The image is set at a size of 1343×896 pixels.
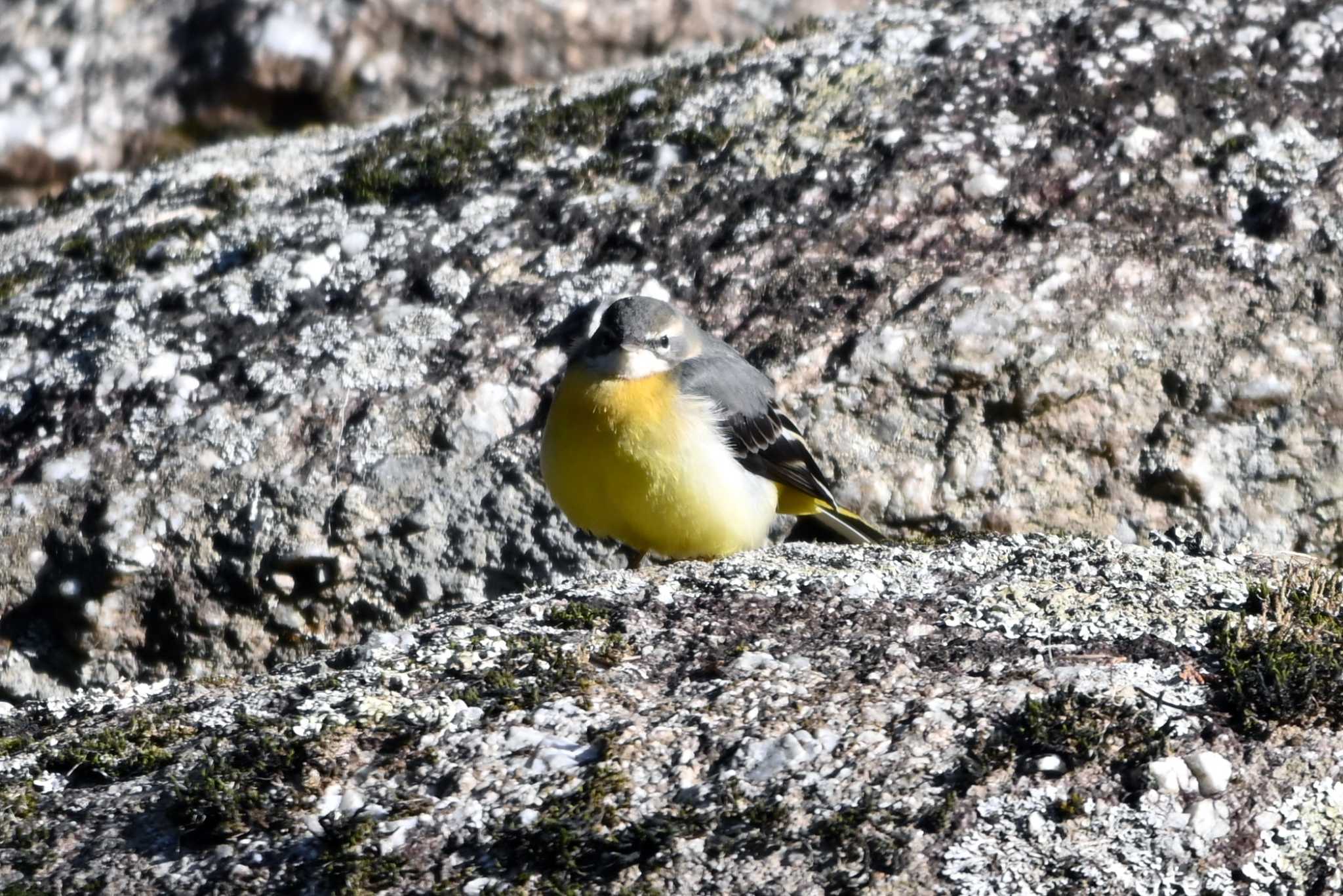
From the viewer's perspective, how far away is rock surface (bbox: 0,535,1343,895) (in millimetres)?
3740

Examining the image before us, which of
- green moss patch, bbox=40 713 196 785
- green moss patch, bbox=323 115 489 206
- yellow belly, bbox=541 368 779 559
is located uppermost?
green moss patch, bbox=323 115 489 206

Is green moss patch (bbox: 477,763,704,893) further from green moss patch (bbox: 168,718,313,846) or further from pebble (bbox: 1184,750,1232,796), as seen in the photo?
pebble (bbox: 1184,750,1232,796)

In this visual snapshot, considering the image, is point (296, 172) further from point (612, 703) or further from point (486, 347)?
point (612, 703)

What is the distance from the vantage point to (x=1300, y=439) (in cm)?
639

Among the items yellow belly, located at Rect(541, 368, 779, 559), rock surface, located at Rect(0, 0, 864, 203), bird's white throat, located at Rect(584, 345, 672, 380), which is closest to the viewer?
yellow belly, located at Rect(541, 368, 779, 559)

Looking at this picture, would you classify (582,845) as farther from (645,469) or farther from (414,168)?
(414,168)

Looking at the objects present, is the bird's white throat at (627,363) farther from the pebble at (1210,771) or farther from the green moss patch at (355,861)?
the pebble at (1210,771)

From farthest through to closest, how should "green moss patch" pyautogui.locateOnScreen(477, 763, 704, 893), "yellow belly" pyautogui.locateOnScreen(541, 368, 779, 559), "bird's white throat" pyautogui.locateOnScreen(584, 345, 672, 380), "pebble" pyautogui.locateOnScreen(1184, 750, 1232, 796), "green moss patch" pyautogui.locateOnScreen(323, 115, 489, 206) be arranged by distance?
"green moss patch" pyautogui.locateOnScreen(323, 115, 489, 206) < "bird's white throat" pyautogui.locateOnScreen(584, 345, 672, 380) < "yellow belly" pyautogui.locateOnScreen(541, 368, 779, 559) < "pebble" pyautogui.locateOnScreen(1184, 750, 1232, 796) < "green moss patch" pyautogui.locateOnScreen(477, 763, 704, 893)

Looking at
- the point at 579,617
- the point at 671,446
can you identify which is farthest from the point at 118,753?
the point at 671,446

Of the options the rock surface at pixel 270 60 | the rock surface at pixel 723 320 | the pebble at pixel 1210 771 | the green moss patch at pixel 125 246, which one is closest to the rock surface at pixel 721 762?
the pebble at pixel 1210 771

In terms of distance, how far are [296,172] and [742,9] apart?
12.1 ft

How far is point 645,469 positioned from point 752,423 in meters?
0.59

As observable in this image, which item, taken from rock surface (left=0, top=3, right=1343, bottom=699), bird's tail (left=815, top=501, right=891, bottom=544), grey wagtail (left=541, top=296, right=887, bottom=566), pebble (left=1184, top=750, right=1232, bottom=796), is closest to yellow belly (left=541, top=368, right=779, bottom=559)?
grey wagtail (left=541, top=296, right=887, bottom=566)

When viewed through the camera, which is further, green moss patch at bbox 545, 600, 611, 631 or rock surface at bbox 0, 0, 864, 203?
rock surface at bbox 0, 0, 864, 203
